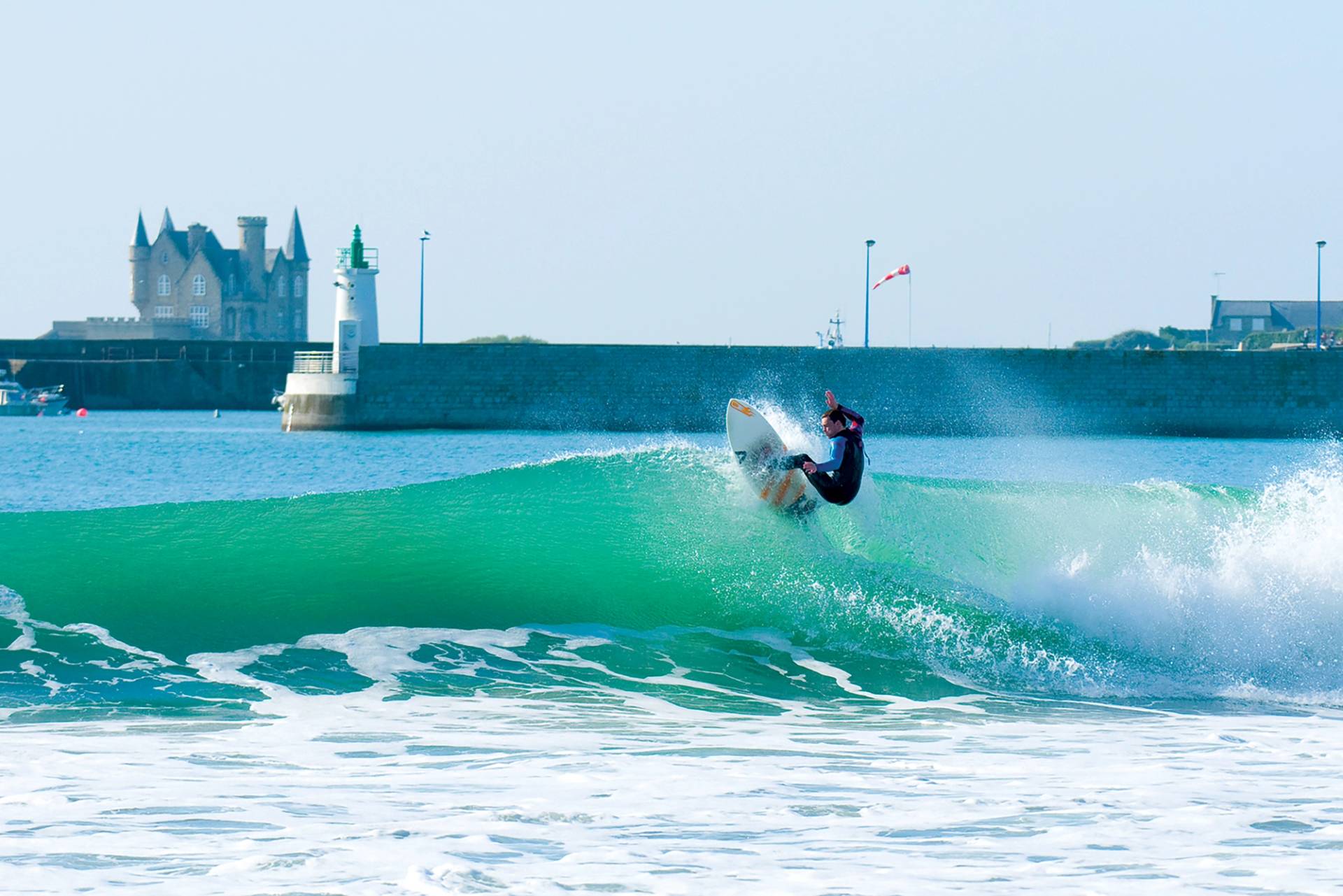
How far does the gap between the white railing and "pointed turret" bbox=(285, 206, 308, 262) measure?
6597cm

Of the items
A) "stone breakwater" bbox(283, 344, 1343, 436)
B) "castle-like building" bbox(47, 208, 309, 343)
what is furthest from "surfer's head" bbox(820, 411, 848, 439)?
"castle-like building" bbox(47, 208, 309, 343)

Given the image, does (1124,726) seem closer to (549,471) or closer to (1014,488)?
(1014,488)

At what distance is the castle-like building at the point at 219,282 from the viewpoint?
114812mm

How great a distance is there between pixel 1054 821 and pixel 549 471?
9.60m

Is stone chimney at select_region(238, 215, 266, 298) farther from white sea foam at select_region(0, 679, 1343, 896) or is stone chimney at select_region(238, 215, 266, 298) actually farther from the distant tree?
white sea foam at select_region(0, 679, 1343, 896)

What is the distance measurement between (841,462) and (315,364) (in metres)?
46.6

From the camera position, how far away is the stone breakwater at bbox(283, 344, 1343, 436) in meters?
51.8

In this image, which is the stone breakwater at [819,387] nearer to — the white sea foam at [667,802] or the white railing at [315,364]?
the white railing at [315,364]

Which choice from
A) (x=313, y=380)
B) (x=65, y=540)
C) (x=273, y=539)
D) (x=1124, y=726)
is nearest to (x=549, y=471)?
(x=273, y=539)

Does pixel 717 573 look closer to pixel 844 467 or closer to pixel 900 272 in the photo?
pixel 844 467

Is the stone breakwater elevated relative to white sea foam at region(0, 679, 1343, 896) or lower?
elevated

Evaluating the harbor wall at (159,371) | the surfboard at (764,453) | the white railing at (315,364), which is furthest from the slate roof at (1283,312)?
the surfboard at (764,453)

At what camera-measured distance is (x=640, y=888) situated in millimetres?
4750

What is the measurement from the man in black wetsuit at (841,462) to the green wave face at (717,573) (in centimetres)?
60
